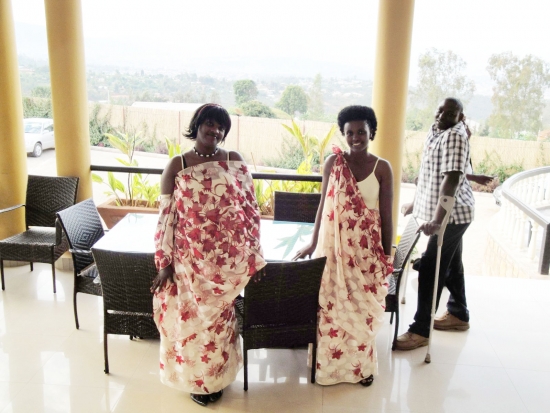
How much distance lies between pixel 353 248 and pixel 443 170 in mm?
733

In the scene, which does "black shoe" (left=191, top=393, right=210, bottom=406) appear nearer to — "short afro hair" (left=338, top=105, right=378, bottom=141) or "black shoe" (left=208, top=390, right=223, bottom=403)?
"black shoe" (left=208, top=390, right=223, bottom=403)

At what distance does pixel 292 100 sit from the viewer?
9.88m

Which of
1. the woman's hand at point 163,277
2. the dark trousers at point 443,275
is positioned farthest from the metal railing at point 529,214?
the woman's hand at point 163,277

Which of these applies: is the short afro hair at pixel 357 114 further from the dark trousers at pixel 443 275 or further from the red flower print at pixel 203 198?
the dark trousers at pixel 443 275

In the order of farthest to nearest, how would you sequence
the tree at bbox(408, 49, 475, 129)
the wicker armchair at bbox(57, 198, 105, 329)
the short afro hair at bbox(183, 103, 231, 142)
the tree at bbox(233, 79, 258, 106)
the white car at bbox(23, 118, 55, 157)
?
the tree at bbox(408, 49, 475, 129) → the tree at bbox(233, 79, 258, 106) → the white car at bbox(23, 118, 55, 157) → the wicker armchair at bbox(57, 198, 105, 329) → the short afro hair at bbox(183, 103, 231, 142)

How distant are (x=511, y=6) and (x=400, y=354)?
10.5 meters

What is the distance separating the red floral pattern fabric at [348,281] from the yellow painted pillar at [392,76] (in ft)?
4.59

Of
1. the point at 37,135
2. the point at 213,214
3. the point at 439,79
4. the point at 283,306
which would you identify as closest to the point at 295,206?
A: the point at 283,306

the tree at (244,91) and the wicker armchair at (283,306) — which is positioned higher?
the tree at (244,91)

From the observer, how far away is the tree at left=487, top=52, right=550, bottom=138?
37.7ft

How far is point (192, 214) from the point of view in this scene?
90.7 inches

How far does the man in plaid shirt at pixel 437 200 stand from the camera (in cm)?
275

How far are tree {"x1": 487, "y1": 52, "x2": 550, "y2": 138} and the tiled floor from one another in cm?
926

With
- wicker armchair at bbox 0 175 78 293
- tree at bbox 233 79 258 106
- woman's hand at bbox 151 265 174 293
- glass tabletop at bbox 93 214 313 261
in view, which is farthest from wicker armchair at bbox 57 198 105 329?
tree at bbox 233 79 258 106
